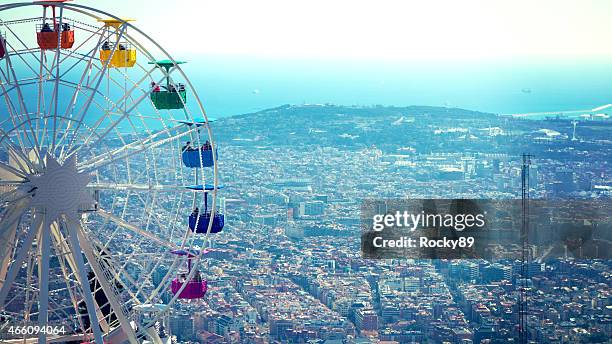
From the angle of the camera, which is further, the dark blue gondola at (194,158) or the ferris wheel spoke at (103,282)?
the dark blue gondola at (194,158)

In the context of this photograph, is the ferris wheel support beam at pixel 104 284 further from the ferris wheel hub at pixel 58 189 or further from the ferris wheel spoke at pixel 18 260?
the ferris wheel spoke at pixel 18 260

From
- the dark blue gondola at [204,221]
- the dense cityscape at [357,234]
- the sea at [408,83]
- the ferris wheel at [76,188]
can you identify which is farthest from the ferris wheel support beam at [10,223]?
the sea at [408,83]

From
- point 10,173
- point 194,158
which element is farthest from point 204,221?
point 10,173

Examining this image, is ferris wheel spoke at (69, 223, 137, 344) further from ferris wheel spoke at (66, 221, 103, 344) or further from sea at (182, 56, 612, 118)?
sea at (182, 56, 612, 118)

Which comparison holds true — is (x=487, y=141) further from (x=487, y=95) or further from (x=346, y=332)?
(x=346, y=332)

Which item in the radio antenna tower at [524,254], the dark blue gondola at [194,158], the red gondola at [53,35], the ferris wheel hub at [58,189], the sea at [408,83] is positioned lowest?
the radio antenna tower at [524,254]

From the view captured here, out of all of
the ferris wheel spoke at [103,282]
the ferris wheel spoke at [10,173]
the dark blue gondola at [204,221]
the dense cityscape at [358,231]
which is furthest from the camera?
the dense cityscape at [358,231]

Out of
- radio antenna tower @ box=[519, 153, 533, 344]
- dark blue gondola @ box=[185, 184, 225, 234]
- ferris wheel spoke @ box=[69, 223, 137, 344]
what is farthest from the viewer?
radio antenna tower @ box=[519, 153, 533, 344]

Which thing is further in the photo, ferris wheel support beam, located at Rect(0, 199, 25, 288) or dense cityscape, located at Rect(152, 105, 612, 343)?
dense cityscape, located at Rect(152, 105, 612, 343)

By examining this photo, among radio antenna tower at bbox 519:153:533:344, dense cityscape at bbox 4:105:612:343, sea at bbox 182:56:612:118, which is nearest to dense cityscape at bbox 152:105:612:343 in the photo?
dense cityscape at bbox 4:105:612:343

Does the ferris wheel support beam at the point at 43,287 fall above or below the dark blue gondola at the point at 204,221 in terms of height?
below

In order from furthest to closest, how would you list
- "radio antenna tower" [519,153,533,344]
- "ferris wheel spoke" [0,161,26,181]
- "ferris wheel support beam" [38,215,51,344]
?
1. "radio antenna tower" [519,153,533,344]
2. "ferris wheel spoke" [0,161,26,181]
3. "ferris wheel support beam" [38,215,51,344]
